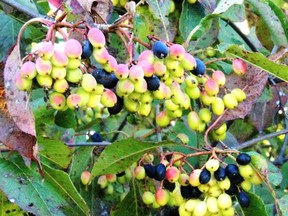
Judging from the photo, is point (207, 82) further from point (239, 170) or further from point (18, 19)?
point (18, 19)

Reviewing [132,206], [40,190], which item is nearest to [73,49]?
[40,190]

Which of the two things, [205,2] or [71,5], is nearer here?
[71,5]

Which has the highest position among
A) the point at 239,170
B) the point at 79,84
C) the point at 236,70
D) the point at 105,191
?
the point at 79,84

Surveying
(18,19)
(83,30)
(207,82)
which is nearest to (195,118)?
(207,82)

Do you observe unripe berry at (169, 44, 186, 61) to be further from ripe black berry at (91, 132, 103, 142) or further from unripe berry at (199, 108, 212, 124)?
ripe black berry at (91, 132, 103, 142)

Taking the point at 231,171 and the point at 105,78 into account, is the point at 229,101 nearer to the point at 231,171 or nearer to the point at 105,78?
the point at 231,171

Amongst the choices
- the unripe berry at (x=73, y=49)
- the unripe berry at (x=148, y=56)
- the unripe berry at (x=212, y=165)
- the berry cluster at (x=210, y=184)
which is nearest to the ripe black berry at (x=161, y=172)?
the berry cluster at (x=210, y=184)

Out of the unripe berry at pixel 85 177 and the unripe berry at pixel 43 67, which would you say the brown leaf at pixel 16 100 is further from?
the unripe berry at pixel 85 177
